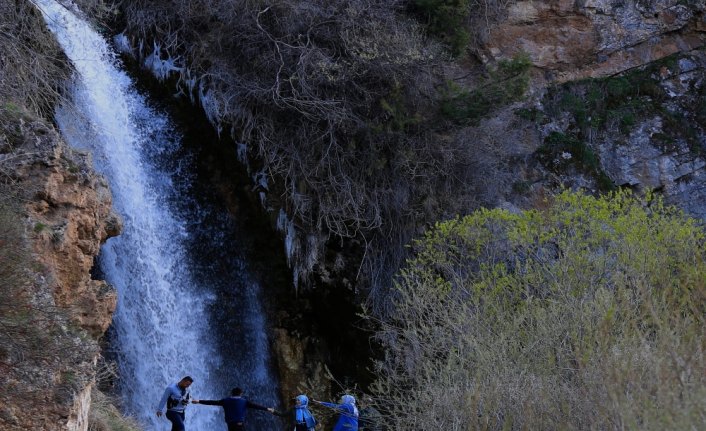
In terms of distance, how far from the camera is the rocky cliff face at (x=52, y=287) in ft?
21.9

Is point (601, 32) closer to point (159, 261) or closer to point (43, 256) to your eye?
point (159, 261)

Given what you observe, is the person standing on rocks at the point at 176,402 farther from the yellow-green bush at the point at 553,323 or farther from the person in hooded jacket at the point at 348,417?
the yellow-green bush at the point at 553,323

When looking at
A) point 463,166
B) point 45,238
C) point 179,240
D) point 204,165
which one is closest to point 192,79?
point 204,165

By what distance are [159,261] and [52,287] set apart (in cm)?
536

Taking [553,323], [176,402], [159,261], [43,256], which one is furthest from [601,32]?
[43,256]

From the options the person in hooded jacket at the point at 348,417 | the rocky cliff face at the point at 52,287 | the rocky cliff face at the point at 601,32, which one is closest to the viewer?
the rocky cliff face at the point at 52,287

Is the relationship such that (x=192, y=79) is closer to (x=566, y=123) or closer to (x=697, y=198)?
(x=566, y=123)

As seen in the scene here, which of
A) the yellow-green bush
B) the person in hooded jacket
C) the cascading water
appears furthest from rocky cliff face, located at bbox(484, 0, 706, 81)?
the person in hooded jacket

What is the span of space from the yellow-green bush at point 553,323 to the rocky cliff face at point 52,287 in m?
4.14

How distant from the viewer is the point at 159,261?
43.8 ft

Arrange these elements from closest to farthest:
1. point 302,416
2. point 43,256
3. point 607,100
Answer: point 43,256 → point 302,416 → point 607,100

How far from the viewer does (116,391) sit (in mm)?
12508

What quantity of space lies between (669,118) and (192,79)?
980cm

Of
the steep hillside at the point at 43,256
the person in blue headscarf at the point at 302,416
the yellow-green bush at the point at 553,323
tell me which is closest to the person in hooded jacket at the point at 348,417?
the person in blue headscarf at the point at 302,416
